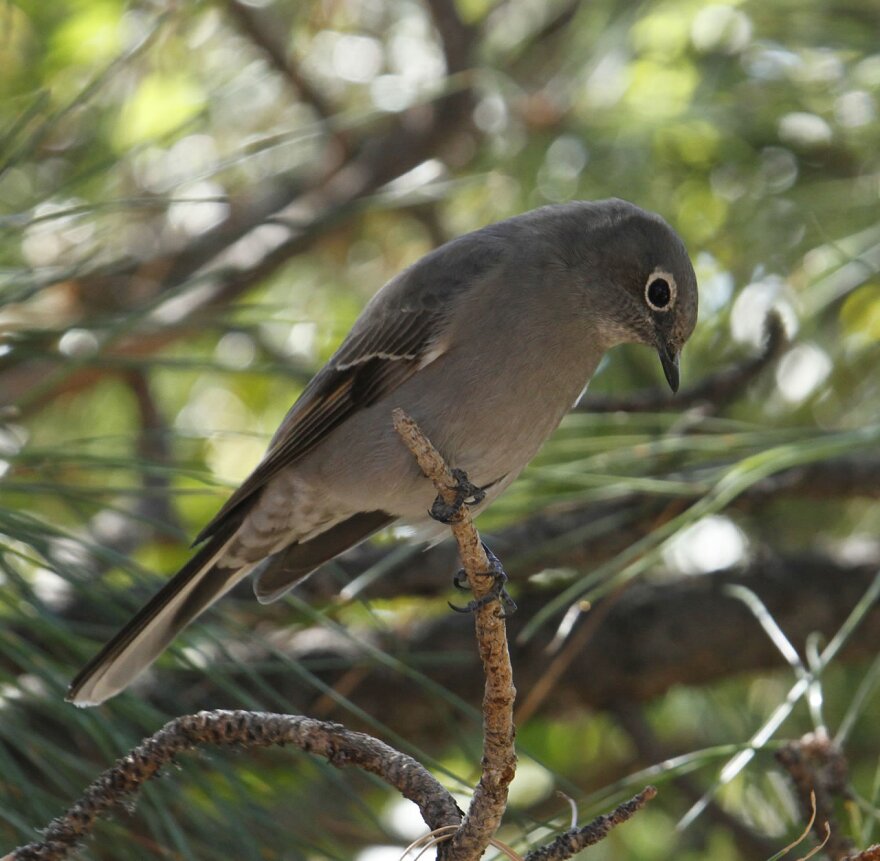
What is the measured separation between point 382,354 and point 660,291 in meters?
0.67

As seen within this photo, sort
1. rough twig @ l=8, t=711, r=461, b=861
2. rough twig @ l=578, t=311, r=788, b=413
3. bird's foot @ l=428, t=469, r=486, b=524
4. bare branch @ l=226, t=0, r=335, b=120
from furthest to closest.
→ 1. bare branch @ l=226, t=0, r=335, b=120
2. rough twig @ l=578, t=311, r=788, b=413
3. bird's foot @ l=428, t=469, r=486, b=524
4. rough twig @ l=8, t=711, r=461, b=861

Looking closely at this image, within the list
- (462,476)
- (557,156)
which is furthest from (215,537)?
(557,156)

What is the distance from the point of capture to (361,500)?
2.84m

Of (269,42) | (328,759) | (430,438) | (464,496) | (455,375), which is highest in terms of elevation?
(269,42)

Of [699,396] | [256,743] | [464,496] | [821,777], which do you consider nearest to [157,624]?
[464,496]

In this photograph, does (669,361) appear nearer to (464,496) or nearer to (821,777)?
(464,496)

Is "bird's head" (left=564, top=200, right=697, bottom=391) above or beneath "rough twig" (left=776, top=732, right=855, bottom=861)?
above

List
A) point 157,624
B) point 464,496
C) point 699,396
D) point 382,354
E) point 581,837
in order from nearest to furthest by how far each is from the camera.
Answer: point 581,837 → point 464,496 → point 157,624 → point 382,354 → point 699,396

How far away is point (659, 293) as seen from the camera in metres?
2.88

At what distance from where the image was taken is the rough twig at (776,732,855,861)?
1.85 m

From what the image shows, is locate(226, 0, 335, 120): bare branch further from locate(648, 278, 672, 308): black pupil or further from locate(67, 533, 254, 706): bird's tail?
locate(67, 533, 254, 706): bird's tail

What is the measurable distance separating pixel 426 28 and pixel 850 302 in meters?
1.89

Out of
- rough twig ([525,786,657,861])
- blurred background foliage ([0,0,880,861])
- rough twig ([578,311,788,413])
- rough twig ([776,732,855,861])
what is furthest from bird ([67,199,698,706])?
rough twig ([525,786,657,861])

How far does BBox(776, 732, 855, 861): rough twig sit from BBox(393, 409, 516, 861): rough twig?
53cm
